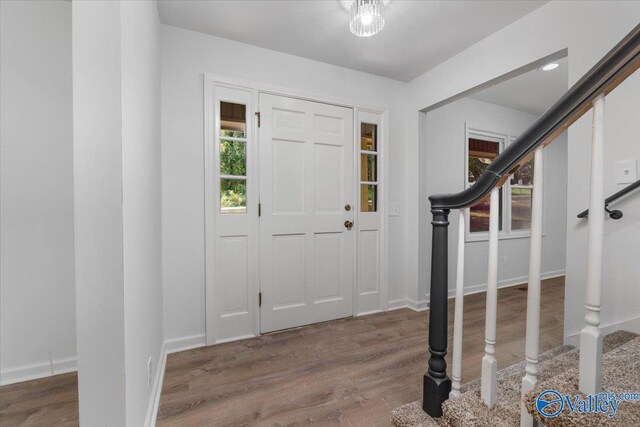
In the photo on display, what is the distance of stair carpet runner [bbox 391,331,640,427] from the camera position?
2.40 feet

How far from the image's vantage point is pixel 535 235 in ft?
2.91

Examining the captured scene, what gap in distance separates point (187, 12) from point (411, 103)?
2381mm

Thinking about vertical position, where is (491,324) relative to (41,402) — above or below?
above

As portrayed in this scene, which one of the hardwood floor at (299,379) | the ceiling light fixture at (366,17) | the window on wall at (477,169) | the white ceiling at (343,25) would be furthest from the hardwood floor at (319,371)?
the white ceiling at (343,25)

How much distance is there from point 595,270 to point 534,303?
0.21m

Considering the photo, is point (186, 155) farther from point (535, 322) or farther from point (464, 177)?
point (464, 177)

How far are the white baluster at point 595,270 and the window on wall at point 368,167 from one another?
2.40 meters

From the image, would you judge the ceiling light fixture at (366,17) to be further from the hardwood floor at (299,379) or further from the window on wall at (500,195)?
the window on wall at (500,195)

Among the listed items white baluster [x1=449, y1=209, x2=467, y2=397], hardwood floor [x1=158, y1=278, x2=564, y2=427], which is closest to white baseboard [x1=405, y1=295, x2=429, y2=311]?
hardwood floor [x1=158, y1=278, x2=564, y2=427]

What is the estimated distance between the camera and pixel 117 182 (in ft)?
3.43

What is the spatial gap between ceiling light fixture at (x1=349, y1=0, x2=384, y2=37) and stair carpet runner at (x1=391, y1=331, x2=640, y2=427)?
6.69 ft

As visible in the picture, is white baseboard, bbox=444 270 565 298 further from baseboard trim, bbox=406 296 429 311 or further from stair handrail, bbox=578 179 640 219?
stair handrail, bbox=578 179 640 219

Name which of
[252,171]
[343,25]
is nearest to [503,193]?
[343,25]

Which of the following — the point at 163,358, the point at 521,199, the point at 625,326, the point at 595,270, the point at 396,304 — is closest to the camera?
the point at 595,270
